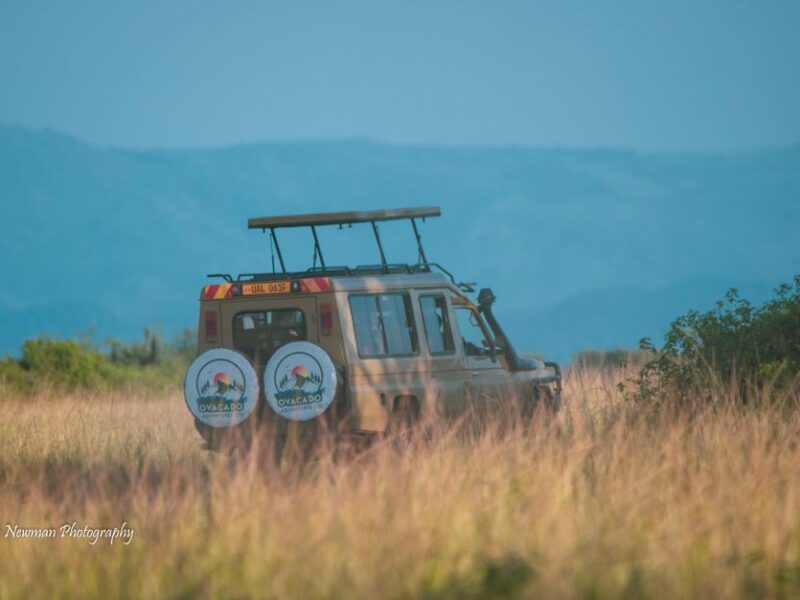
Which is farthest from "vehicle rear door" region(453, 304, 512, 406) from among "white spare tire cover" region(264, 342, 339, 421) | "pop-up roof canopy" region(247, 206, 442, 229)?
"white spare tire cover" region(264, 342, 339, 421)

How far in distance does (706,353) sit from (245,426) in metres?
5.78

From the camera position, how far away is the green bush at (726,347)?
54.9ft

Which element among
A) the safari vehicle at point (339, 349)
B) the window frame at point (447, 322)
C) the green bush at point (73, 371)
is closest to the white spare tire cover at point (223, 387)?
the safari vehicle at point (339, 349)

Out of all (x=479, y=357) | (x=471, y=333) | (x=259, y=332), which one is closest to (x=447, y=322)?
(x=471, y=333)

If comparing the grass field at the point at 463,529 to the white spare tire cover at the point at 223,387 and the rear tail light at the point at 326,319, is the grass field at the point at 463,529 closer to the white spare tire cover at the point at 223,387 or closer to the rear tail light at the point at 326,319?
the white spare tire cover at the point at 223,387

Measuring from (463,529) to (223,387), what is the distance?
536cm

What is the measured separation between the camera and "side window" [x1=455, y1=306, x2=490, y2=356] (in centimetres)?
1551

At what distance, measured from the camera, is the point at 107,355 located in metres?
38.3

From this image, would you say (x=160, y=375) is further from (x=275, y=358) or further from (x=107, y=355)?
(x=275, y=358)

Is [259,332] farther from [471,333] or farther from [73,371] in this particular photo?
[73,371]

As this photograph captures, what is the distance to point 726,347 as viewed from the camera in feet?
56.0

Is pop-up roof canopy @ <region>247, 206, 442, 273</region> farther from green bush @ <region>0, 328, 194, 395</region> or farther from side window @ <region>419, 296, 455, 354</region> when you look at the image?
green bush @ <region>0, 328, 194, 395</region>

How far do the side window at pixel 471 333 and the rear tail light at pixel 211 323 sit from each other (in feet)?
8.15

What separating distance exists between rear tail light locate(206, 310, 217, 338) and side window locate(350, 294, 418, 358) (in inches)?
55.4
